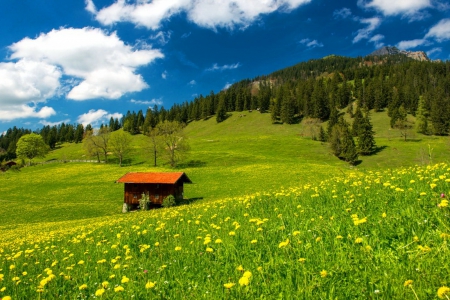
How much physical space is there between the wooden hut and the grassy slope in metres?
3.10

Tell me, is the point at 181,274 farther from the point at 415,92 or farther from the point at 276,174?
the point at 415,92

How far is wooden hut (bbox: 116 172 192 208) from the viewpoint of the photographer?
1666 inches

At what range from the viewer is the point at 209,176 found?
204 ft

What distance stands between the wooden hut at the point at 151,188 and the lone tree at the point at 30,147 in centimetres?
9169

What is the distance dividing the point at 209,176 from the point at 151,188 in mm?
20461

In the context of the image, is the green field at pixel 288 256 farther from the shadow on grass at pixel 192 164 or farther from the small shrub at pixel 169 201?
the shadow on grass at pixel 192 164

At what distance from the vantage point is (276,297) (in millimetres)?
3191

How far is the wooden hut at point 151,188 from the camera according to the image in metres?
42.3

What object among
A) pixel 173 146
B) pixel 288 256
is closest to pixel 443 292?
pixel 288 256

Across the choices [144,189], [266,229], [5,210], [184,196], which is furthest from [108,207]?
[266,229]

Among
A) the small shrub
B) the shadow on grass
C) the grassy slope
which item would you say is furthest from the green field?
the shadow on grass


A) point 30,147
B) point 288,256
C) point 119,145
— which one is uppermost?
point 119,145

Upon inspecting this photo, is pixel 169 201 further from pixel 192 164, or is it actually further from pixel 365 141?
pixel 365 141

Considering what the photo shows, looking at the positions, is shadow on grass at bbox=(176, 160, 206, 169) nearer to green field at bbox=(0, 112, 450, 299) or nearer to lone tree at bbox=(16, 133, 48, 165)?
green field at bbox=(0, 112, 450, 299)
